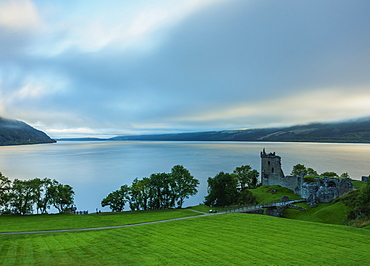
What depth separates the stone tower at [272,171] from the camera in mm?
56875

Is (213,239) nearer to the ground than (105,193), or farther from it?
farther from it

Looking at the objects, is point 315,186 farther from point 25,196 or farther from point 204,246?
point 25,196

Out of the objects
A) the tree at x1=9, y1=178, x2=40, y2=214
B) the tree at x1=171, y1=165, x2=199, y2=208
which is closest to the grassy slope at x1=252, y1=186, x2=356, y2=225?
the tree at x1=171, y1=165, x2=199, y2=208

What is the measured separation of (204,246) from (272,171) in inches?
1850

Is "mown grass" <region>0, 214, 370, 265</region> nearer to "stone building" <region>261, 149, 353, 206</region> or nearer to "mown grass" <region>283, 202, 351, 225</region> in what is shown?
"mown grass" <region>283, 202, 351, 225</region>

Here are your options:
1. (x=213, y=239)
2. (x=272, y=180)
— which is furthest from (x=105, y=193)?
(x=213, y=239)

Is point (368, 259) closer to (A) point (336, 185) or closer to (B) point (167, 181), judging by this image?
(A) point (336, 185)

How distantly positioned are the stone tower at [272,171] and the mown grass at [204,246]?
31.1 m

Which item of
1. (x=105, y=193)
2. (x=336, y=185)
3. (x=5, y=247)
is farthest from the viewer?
(x=105, y=193)

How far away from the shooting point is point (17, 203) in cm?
4366

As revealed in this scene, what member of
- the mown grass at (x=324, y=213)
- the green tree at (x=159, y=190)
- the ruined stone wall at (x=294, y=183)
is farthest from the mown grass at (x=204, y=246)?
the ruined stone wall at (x=294, y=183)

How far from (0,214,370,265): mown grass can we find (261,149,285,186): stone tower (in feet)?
102

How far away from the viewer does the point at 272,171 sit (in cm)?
6166

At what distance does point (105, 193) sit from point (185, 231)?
5386 centimetres
